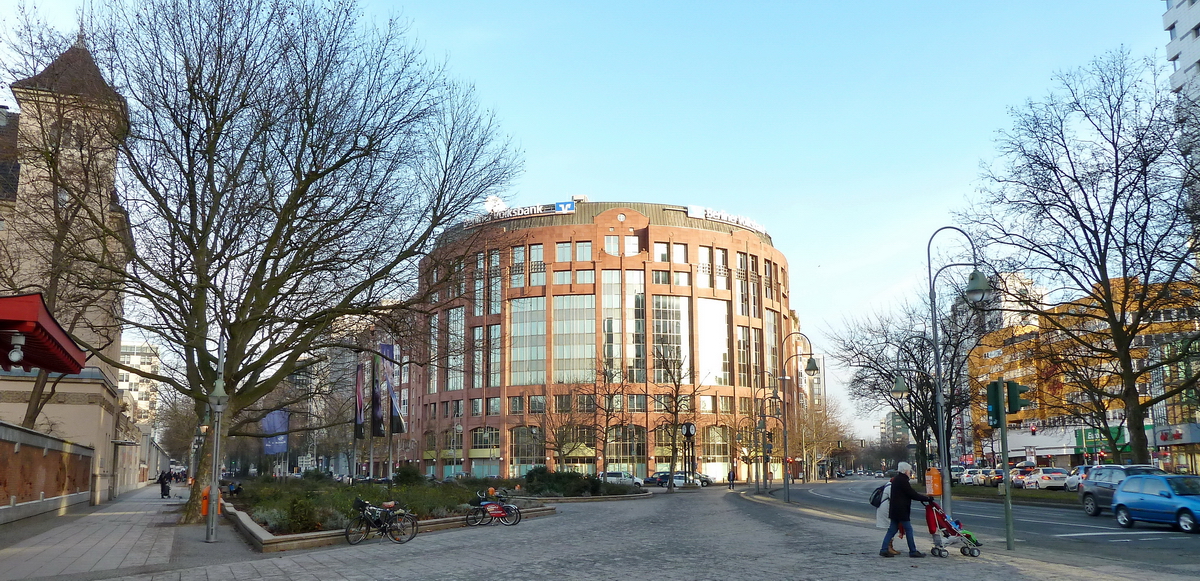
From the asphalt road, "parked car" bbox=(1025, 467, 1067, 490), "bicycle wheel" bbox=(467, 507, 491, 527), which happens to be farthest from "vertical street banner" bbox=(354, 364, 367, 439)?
"parked car" bbox=(1025, 467, 1067, 490)

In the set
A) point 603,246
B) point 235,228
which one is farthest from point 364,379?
point 603,246

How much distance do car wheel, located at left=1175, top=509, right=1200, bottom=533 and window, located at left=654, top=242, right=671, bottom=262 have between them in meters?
76.3

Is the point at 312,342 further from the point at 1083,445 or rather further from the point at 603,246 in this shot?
the point at 1083,445

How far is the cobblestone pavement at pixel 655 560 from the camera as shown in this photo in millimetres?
12344

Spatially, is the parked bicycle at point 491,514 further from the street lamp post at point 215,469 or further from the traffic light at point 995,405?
the traffic light at point 995,405

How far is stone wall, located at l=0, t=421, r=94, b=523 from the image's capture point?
22906 millimetres

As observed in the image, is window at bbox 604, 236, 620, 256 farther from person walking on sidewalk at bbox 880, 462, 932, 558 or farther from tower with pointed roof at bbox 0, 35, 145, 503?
person walking on sidewalk at bbox 880, 462, 932, 558

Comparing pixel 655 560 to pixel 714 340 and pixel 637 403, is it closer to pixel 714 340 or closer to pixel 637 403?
pixel 637 403

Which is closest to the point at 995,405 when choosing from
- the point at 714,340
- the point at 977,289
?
the point at 977,289

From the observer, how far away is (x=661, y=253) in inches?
3772

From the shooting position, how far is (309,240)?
2297 cm

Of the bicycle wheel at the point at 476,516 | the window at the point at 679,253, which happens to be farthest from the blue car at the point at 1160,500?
the window at the point at 679,253

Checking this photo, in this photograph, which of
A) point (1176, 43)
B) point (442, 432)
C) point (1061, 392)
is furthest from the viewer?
point (442, 432)

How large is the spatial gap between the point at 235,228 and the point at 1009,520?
20.0m
